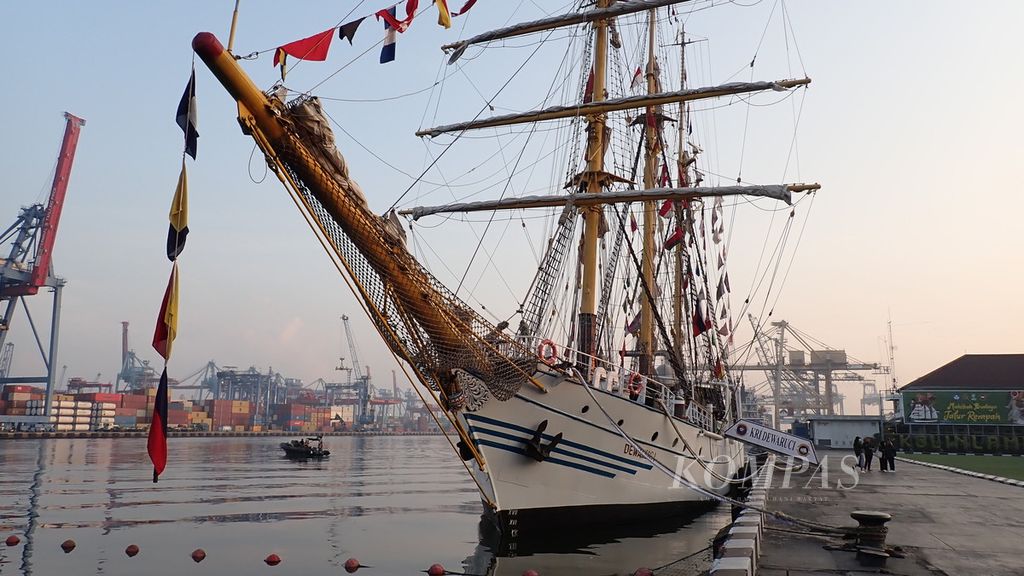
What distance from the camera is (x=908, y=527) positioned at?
12625 millimetres

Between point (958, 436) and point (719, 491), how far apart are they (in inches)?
1507

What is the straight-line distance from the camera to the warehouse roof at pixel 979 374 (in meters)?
53.7

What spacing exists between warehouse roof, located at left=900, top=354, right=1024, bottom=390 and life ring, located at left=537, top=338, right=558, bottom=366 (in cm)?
4935

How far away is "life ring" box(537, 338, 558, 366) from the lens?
605 inches

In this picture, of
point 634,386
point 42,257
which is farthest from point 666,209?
point 42,257

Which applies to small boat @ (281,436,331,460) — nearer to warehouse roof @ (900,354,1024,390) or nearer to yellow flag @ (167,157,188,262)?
warehouse roof @ (900,354,1024,390)

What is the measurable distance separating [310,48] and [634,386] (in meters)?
11.0

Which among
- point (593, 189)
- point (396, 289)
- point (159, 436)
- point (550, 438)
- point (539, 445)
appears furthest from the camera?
point (593, 189)

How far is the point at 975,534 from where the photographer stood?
1197 centimetres

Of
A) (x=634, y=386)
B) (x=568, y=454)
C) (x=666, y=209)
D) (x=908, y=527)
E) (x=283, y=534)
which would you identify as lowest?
(x=283, y=534)

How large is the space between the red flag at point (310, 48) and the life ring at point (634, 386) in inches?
385

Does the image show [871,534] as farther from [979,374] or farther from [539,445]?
Result: [979,374]

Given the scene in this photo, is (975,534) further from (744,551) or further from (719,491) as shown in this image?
(719,491)

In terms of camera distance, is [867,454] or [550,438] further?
[867,454]
